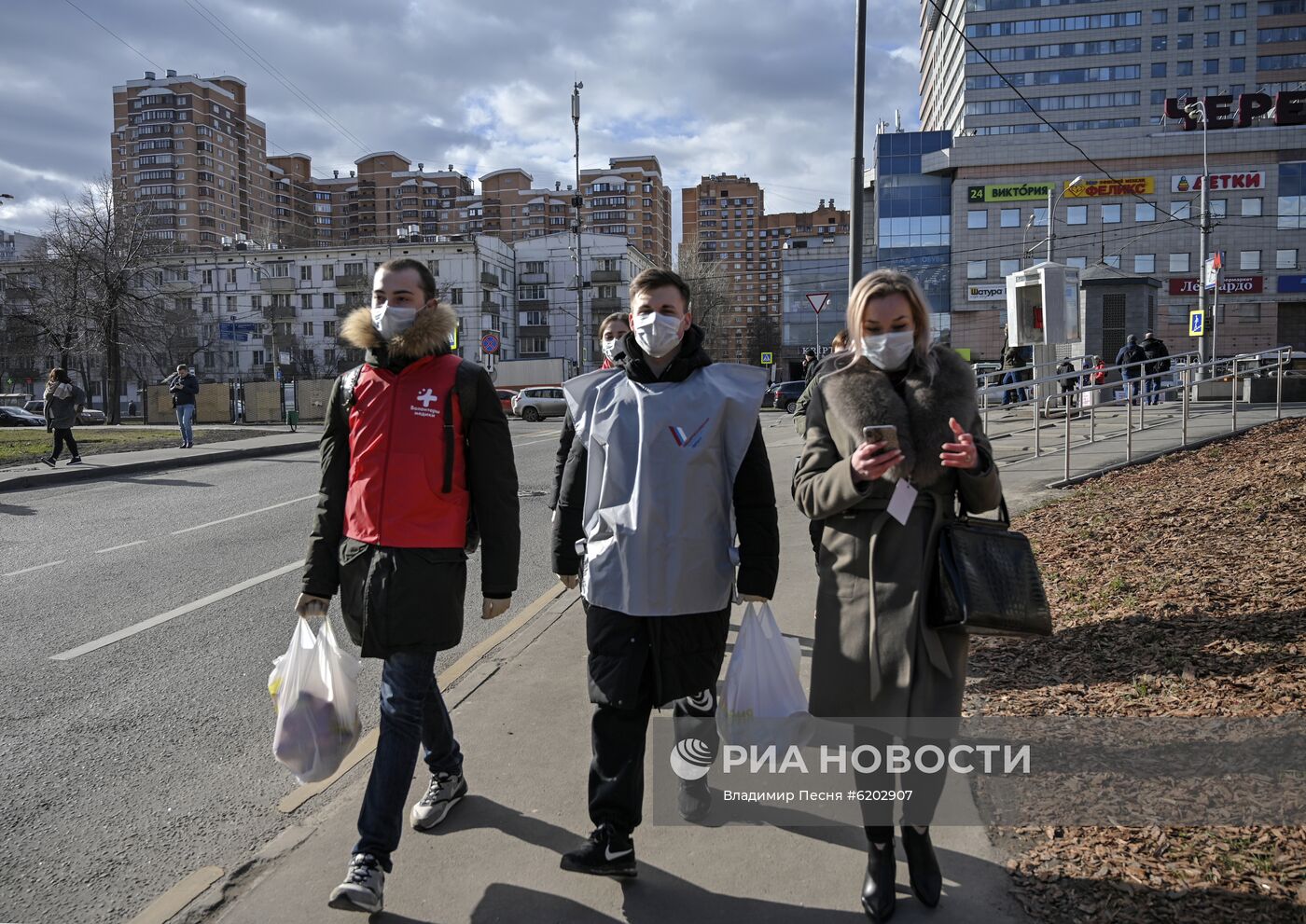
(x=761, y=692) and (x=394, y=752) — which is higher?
(x=761, y=692)

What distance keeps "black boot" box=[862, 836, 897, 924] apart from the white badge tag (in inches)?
38.2

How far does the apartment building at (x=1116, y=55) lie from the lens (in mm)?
82688

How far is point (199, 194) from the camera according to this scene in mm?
133875

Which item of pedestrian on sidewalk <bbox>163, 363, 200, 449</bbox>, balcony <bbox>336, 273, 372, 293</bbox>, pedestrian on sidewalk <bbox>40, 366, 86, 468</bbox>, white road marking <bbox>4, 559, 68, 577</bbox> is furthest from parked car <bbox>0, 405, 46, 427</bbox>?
white road marking <bbox>4, 559, 68, 577</bbox>

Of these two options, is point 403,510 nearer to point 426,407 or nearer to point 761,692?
point 426,407

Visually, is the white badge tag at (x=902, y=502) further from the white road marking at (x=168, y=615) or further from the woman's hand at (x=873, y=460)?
the white road marking at (x=168, y=615)

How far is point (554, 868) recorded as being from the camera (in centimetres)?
303

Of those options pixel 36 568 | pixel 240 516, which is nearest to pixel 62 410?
pixel 240 516

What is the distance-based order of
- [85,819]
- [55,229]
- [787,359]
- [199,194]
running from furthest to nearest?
[199,194], [787,359], [55,229], [85,819]

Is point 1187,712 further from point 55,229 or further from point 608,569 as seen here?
point 55,229

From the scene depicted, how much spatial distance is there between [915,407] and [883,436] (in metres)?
0.22

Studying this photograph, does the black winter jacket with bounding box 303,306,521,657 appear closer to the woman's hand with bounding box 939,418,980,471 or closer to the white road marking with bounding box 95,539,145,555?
the woman's hand with bounding box 939,418,980,471

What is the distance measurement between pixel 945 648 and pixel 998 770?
117 centimetres

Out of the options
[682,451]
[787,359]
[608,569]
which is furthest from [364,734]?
[787,359]
